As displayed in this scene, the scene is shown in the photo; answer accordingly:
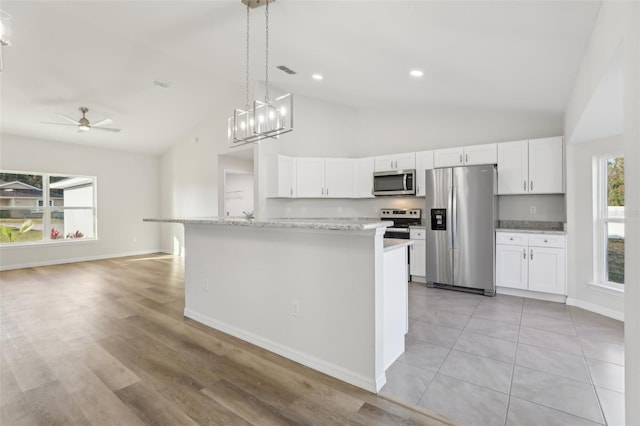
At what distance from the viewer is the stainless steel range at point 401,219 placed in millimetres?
5102

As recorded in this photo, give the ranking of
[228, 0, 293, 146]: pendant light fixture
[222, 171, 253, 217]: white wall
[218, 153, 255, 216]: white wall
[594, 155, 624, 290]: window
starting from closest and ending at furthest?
[228, 0, 293, 146]: pendant light fixture < [594, 155, 624, 290]: window < [218, 153, 255, 216]: white wall < [222, 171, 253, 217]: white wall

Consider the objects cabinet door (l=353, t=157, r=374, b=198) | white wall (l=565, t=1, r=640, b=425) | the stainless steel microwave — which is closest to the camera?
white wall (l=565, t=1, r=640, b=425)

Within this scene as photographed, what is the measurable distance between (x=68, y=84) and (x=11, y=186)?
3043 millimetres

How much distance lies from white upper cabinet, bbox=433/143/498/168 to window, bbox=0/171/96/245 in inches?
305

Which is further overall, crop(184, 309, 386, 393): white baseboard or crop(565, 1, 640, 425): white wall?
crop(184, 309, 386, 393): white baseboard

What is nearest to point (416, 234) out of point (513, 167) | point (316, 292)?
point (513, 167)

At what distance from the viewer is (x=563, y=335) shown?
2.90 m

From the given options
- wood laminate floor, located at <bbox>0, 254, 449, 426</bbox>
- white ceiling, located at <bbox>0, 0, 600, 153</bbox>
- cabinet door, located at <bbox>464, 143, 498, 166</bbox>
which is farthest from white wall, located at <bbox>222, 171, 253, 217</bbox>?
cabinet door, located at <bbox>464, 143, 498, 166</bbox>

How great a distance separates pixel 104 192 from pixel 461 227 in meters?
7.97

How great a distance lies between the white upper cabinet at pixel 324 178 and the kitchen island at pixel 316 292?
264 cm

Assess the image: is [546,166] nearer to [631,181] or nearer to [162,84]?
[631,181]

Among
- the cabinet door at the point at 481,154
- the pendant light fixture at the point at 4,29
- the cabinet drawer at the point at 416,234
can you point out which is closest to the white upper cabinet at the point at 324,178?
the cabinet drawer at the point at 416,234

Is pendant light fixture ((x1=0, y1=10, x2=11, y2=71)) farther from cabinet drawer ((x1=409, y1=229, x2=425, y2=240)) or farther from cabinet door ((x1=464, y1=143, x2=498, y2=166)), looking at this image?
cabinet door ((x1=464, y1=143, x2=498, y2=166))

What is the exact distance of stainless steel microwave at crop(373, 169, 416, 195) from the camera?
499cm
